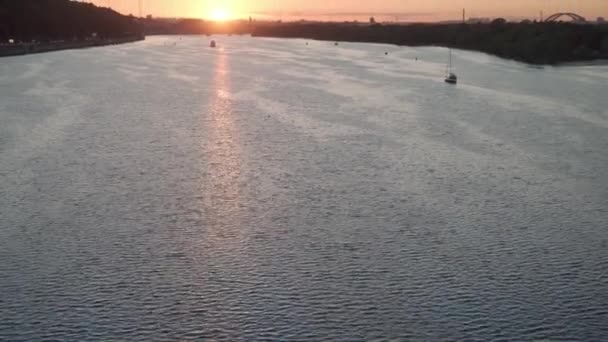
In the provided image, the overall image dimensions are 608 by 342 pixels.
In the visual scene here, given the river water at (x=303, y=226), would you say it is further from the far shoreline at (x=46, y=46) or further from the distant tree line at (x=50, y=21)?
the distant tree line at (x=50, y=21)

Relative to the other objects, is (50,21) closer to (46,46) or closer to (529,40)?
(46,46)

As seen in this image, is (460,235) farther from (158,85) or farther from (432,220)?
(158,85)

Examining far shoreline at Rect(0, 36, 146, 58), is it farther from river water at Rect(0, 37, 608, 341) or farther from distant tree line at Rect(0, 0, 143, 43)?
river water at Rect(0, 37, 608, 341)

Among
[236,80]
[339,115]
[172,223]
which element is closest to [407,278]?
[172,223]

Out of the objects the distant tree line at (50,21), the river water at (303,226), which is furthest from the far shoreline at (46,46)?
the river water at (303,226)

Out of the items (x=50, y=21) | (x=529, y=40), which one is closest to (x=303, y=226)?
(x=529, y=40)
